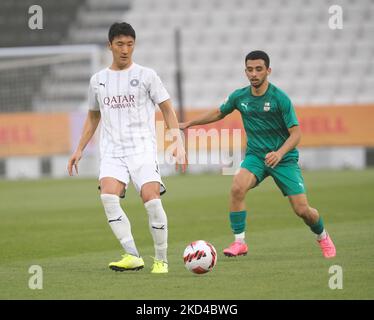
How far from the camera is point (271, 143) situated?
9.98 metres

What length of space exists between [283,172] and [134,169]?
1.77 meters

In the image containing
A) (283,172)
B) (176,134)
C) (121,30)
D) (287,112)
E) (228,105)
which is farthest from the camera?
(228,105)

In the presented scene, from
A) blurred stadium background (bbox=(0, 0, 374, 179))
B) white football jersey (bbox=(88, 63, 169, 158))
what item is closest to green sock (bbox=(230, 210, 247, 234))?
white football jersey (bbox=(88, 63, 169, 158))

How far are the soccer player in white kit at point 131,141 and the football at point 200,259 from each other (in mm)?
253

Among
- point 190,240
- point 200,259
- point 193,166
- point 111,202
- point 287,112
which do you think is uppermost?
point 287,112

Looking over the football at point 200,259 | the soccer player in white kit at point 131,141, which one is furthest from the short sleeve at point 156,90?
the football at point 200,259

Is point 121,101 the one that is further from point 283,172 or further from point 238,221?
point 238,221

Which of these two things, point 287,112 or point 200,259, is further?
point 287,112

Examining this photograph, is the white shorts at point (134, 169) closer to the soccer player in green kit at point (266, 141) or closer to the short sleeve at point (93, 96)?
the short sleeve at point (93, 96)

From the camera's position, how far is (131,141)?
8.91 meters

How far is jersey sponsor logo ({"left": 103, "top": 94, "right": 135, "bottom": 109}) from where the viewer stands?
8812 mm

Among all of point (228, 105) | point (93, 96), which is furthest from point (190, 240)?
point (93, 96)

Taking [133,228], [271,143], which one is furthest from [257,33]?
[271,143]
